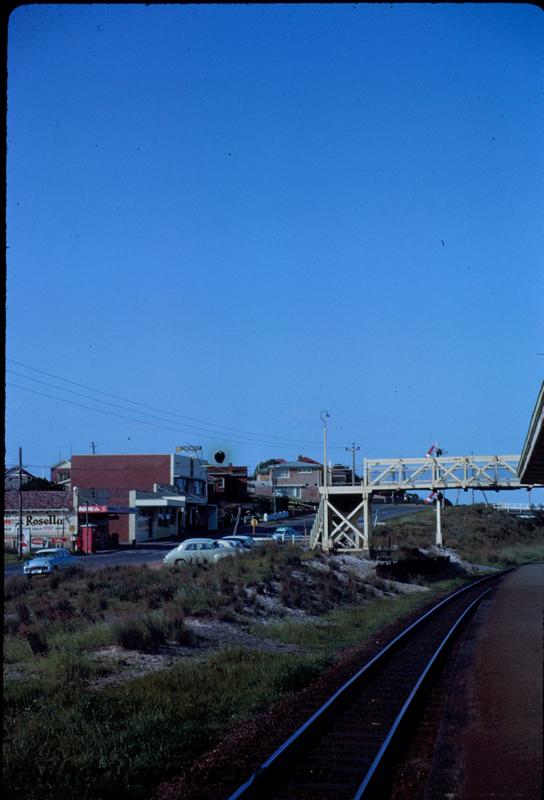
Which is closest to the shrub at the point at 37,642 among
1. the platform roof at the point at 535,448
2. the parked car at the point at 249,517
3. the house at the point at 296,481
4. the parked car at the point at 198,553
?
the platform roof at the point at 535,448

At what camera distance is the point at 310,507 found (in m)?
108

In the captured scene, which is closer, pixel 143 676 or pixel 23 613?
pixel 143 676

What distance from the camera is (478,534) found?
234 ft

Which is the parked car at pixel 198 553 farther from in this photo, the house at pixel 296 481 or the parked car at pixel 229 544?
the house at pixel 296 481

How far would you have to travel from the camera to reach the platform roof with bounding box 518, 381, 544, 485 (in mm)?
11508

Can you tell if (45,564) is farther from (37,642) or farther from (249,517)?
(249,517)

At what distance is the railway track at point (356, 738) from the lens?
7.99 m

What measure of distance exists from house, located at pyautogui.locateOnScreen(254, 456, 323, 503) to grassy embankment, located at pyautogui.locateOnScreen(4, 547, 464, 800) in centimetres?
8567

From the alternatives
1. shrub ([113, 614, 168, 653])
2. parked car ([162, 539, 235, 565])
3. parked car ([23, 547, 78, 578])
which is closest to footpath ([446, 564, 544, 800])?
shrub ([113, 614, 168, 653])

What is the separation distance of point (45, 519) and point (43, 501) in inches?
114

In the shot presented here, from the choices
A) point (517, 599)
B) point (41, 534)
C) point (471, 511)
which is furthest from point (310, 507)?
point (517, 599)

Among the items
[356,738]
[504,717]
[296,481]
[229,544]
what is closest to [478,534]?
[229,544]

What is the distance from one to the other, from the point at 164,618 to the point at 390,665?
18.1 ft

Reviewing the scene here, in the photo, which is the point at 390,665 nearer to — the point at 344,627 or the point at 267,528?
the point at 344,627
